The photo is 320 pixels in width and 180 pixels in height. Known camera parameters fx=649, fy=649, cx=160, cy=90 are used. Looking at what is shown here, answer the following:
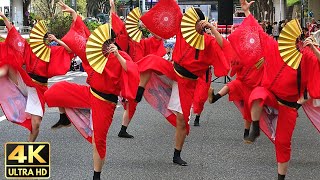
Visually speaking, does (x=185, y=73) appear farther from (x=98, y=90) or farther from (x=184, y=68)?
(x=98, y=90)

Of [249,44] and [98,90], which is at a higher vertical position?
[249,44]

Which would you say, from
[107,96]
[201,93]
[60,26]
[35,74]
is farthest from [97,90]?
[60,26]

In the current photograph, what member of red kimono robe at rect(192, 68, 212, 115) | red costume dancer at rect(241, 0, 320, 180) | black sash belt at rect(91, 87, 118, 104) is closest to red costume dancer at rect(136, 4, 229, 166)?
red costume dancer at rect(241, 0, 320, 180)

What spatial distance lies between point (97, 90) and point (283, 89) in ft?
6.26

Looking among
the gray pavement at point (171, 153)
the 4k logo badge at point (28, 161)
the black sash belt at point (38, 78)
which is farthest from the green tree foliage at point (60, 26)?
the 4k logo badge at point (28, 161)

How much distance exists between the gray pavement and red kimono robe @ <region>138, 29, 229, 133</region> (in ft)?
2.61

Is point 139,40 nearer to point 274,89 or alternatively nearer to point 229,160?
point 229,160

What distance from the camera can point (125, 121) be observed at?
10.2 metres

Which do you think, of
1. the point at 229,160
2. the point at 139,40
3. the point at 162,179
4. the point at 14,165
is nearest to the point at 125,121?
the point at 139,40

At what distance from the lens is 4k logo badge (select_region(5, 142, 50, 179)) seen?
4109mm

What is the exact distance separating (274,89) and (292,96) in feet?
0.66

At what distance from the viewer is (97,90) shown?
6.65m

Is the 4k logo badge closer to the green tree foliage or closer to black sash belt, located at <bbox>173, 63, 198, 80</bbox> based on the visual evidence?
black sash belt, located at <bbox>173, 63, 198, 80</bbox>

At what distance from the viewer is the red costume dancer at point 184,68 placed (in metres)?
7.77
